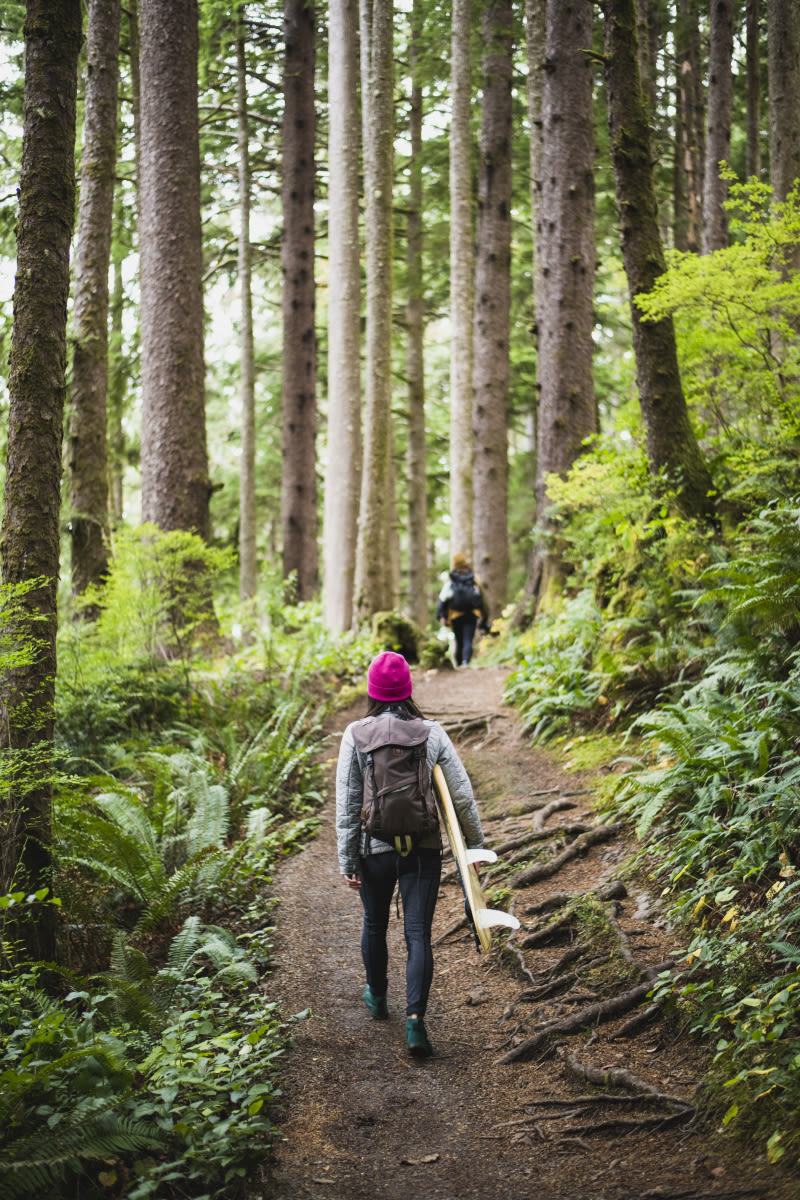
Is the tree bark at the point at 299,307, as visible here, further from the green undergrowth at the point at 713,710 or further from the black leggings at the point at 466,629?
the green undergrowth at the point at 713,710

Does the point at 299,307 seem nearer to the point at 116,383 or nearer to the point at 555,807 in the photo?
the point at 116,383

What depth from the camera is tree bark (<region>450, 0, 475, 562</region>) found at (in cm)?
1644

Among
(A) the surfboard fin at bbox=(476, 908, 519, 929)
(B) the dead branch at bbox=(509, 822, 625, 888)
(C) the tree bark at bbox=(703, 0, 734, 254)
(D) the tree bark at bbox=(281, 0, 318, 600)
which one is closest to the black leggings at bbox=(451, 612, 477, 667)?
(D) the tree bark at bbox=(281, 0, 318, 600)

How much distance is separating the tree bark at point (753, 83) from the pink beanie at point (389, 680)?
54.5 ft

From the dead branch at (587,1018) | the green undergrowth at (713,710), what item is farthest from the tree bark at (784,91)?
the dead branch at (587,1018)

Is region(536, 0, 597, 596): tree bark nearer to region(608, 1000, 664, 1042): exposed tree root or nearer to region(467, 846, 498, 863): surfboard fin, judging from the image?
region(467, 846, 498, 863): surfboard fin

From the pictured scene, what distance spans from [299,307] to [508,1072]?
15586 mm

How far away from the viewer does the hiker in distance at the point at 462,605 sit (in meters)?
14.5

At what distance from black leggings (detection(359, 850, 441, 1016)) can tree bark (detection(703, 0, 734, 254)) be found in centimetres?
1434

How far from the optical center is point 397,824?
433 cm

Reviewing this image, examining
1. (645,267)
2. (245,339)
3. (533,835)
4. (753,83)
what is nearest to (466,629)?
(645,267)

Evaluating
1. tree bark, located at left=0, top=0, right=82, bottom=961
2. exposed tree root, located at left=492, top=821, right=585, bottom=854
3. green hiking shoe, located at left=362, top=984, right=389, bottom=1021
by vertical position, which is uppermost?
tree bark, located at left=0, top=0, right=82, bottom=961

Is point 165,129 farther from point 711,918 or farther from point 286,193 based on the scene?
point 711,918

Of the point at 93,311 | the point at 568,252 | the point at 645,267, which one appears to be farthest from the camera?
the point at 568,252
